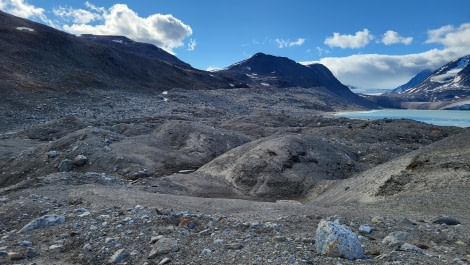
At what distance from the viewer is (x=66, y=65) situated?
214 ft

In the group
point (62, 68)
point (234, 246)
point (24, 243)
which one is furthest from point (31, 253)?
point (62, 68)

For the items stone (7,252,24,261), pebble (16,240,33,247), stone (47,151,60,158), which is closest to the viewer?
stone (7,252,24,261)

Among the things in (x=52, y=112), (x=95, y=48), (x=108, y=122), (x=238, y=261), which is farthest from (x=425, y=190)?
(x=95, y=48)

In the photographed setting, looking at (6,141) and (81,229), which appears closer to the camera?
(81,229)

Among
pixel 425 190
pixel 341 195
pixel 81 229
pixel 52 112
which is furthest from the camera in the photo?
pixel 52 112

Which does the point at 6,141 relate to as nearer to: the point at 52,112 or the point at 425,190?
the point at 52,112

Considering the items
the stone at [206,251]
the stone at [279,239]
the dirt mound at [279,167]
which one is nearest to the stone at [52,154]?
the dirt mound at [279,167]

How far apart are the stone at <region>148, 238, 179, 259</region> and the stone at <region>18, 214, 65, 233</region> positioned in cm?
284

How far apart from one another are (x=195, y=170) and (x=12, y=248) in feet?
40.7

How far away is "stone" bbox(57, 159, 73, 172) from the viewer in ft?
55.3

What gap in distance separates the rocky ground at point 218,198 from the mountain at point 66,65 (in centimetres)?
2881

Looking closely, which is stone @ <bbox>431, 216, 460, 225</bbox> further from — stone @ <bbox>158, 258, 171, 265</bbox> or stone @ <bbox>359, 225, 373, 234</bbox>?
stone @ <bbox>158, 258, 171, 265</bbox>

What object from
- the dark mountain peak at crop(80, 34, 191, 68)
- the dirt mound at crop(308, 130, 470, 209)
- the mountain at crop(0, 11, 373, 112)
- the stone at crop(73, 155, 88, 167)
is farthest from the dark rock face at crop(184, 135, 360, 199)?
the dark mountain peak at crop(80, 34, 191, 68)

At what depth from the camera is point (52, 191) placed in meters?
10.8
